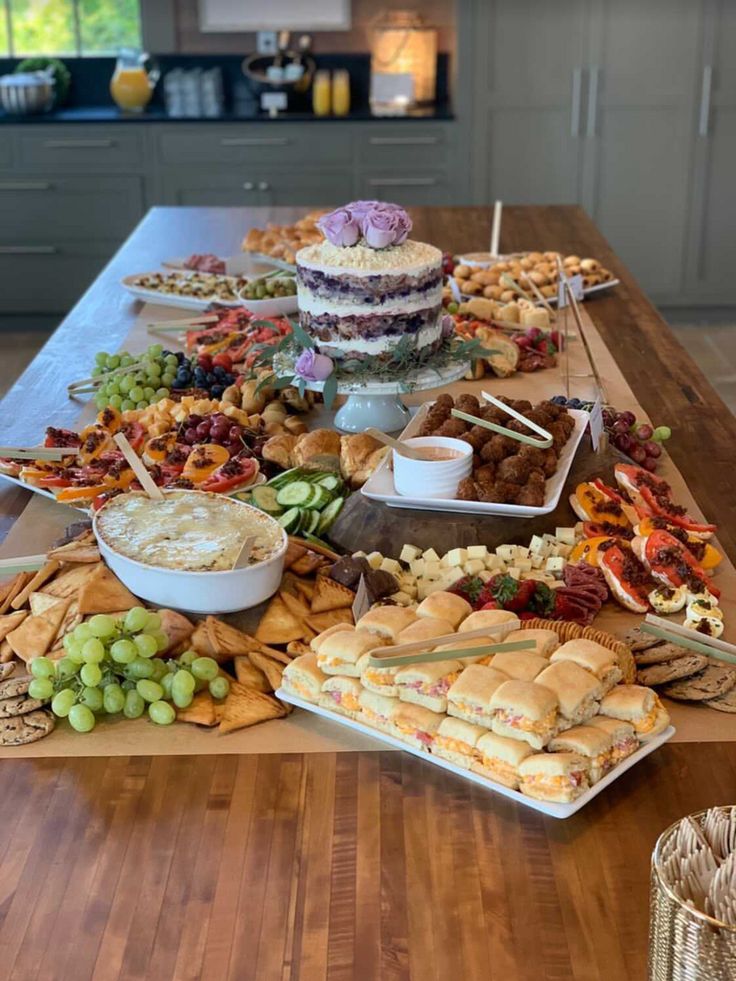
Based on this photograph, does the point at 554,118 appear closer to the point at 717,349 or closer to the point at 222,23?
the point at 717,349

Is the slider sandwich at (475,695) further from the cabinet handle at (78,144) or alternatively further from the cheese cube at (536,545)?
the cabinet handle at (78,144)

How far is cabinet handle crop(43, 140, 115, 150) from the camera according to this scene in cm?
599

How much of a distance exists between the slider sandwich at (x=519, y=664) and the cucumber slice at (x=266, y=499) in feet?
2.16

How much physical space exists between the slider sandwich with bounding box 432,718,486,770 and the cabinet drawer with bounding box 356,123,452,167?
483cm

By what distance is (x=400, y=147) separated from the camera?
5.99 meters

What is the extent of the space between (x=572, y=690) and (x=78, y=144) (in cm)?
510

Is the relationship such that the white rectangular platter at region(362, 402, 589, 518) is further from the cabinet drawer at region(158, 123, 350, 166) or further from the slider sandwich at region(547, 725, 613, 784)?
the cabinet drawer at region(158, 123, 350, 166)

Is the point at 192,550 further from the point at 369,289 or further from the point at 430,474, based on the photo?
the point at 369,289

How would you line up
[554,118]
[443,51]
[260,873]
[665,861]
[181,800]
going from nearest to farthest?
[665,861]
[260,873]
[181,800]
[554,118]
[443,51]

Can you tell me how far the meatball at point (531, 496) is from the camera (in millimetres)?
2020

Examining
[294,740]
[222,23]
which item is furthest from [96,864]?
[222,23]

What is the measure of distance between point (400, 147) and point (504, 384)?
3.36 meters

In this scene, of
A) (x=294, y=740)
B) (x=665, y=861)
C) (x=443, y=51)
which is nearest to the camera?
(x=665, y=861)

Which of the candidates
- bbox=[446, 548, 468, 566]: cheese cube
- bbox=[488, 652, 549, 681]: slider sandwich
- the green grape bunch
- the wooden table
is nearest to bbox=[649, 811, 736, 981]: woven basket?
the wooden table
